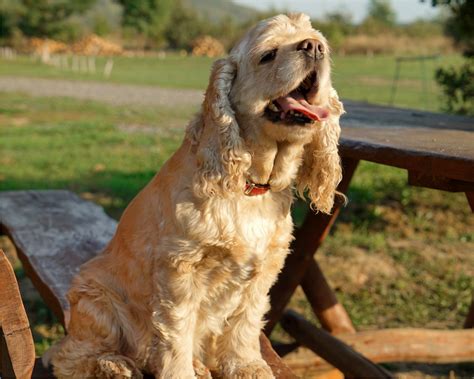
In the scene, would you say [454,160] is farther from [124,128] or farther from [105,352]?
[124,128]

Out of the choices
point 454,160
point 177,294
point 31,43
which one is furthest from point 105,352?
point 31,43

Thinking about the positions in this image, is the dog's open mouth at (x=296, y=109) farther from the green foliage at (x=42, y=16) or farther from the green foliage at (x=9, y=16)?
the green foliage at (x=9, y=16)

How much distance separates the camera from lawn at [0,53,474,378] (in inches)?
221

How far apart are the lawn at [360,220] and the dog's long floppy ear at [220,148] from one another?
0.72 metres

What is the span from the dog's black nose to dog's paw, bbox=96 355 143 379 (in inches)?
56.9

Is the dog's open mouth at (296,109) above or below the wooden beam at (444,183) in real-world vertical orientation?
above

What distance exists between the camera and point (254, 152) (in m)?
2.63

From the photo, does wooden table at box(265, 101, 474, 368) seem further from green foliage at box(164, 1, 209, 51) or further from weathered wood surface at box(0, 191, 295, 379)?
green foliage at box(164, 1, 209, 51)

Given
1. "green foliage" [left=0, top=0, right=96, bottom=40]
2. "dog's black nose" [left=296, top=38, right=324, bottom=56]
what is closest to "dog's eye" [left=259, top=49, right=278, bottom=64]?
"dog's black nose" [left=296, top=38, right=324, bottom=56]

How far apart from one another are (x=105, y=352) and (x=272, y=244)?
33.6 inches

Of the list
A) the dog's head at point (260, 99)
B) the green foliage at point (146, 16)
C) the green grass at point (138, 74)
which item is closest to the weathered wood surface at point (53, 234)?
the dog's head at point (260, 99)

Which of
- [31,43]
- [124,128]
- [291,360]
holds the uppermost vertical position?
[291,360]

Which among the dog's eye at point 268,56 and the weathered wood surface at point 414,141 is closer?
the dog's eye at point 268,56

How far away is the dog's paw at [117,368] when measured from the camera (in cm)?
268
